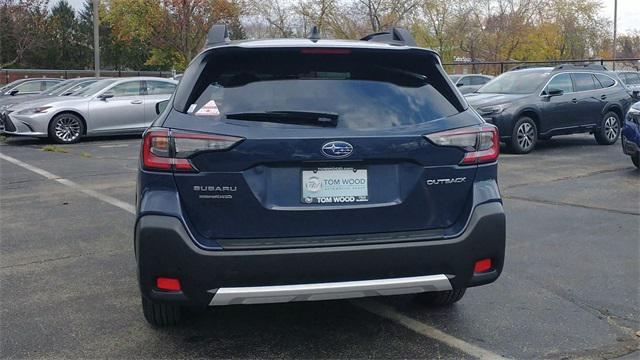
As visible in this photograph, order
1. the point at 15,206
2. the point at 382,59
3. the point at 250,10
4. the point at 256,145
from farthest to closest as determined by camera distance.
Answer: the point at 250,10, the point at 15,206, the point at 382,59, the point at 256,145

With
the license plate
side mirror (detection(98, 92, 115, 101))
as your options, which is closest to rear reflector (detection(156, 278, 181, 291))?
the license plate

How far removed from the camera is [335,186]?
3.29 m

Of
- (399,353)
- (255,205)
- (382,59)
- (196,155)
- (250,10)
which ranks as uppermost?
(250,10)

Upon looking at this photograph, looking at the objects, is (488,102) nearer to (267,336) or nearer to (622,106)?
(622,106)

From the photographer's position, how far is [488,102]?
12.6 metres

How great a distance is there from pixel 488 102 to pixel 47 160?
8.75 m

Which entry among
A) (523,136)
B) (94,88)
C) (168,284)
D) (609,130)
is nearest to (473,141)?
(168,284)

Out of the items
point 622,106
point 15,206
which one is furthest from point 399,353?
point 622,106

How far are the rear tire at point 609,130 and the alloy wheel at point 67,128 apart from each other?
478 inches

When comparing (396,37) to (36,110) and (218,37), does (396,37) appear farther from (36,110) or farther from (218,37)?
(36,110)

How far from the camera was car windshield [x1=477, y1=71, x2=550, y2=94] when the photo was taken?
510 inches

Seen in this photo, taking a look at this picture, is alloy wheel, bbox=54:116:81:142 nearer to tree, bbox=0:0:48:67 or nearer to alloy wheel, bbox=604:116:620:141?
alloy wheel, bbox=604:116:620:141

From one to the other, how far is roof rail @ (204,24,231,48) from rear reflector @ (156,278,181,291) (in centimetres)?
135

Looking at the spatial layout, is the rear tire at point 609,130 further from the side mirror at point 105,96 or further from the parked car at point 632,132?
the side mirror at point 105,96
